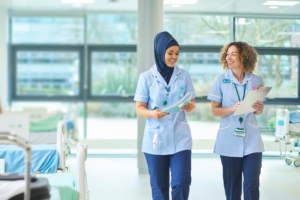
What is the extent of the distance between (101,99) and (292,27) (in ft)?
12.4

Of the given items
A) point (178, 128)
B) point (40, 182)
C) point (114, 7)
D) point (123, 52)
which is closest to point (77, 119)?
point (123, 52)

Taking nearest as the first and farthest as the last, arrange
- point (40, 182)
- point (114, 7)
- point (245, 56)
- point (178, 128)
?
1. point (40, 182)
2. point (178, 128)
3. point (245, 56)
4. point (114, 7)

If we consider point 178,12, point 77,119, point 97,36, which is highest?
point 178,12

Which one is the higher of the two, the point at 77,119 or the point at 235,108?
the point at 235,108

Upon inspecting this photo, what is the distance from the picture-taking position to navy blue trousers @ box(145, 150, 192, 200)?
2.34 m

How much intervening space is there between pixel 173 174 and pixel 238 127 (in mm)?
655

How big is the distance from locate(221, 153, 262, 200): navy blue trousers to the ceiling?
12.6 ft

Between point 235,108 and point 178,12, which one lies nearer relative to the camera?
point 235,108

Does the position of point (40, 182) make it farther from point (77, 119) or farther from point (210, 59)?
point (210, 59)

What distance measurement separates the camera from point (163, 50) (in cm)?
242

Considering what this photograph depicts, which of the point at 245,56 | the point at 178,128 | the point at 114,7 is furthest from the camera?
the point at 114,7

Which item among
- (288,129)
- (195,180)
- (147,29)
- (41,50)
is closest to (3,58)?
(41,50)

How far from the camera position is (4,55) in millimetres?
6520

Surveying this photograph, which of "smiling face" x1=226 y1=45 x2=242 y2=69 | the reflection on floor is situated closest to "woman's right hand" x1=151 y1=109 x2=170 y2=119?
"smiling face" x1=226 y1=45 x2=242 y2=69
